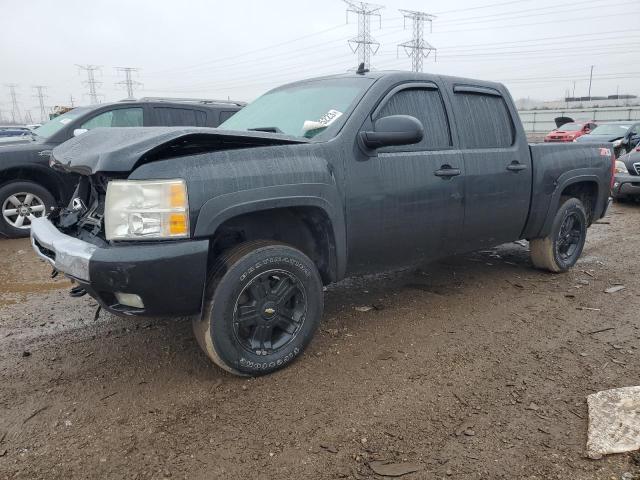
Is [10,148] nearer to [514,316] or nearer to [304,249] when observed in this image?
[304,249]

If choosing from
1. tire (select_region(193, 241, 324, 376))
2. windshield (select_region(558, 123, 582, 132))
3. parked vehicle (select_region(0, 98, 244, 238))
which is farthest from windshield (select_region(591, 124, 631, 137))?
tire (select_region(193, 241, 324, 376))

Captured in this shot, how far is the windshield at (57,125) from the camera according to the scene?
22.5 feet

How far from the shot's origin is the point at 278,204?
113 inches

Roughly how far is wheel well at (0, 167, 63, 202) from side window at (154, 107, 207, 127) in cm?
167

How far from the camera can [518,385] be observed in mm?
2953

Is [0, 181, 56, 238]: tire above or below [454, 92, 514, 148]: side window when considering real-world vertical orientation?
below

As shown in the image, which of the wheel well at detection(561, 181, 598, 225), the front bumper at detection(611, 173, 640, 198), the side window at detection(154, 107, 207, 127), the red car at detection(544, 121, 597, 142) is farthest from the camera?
the red car at detection(544, 121, 597, 142)

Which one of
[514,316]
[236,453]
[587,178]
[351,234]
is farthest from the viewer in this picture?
[587,178]

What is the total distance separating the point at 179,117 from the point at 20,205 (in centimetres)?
248

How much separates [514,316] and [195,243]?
8.93ft

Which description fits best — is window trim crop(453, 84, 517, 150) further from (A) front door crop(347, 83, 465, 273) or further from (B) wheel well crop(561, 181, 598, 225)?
(B) wheel well crop(561, 181, 598, 225)

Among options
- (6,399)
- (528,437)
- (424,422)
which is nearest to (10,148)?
(6,399)

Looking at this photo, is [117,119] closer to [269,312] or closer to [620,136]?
[269,312]

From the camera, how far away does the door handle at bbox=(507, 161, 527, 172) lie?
Result: 4309mm
